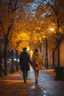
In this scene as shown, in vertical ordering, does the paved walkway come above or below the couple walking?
below

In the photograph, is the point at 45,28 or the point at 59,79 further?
the point at 45,28

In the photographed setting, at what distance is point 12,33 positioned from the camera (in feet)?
108

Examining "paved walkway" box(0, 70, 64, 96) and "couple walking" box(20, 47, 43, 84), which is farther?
"couple walking" box(20, 47, 43, 84)

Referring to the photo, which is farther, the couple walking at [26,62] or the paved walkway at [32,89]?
the couple walking at [26,62]

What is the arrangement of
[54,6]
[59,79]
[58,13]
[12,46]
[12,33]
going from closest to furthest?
[59,79]
[58,13]
[54,6]
[12,33]
[12,46]

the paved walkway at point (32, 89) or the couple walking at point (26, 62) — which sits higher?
the couple walking at point (26, 62)

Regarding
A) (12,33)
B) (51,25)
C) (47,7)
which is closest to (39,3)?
(47,7)

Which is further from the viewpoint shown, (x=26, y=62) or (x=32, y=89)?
(x=26, y=62)

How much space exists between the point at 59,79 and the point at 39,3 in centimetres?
994

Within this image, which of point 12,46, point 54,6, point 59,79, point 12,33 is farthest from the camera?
point 12,46

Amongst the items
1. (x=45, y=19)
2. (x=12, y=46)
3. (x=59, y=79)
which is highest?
(x=45, y=19)

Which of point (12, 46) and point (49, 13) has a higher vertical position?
point (49, 13)

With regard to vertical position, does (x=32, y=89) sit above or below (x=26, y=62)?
below

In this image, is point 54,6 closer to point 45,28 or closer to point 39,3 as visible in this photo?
point 39,3
